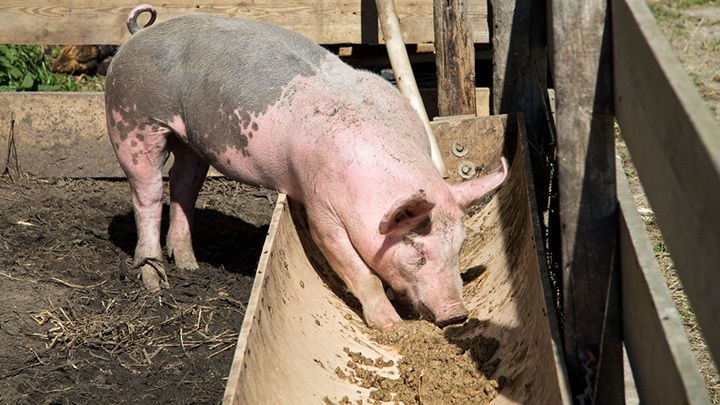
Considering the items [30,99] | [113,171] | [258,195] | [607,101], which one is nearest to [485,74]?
[258,195]

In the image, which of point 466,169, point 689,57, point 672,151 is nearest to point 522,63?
point 466,169

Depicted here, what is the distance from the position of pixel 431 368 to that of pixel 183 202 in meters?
2.34

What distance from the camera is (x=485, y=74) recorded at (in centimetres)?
700

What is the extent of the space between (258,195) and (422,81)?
1971mm

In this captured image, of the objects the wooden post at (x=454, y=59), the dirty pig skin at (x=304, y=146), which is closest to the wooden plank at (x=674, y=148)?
the dirty pig skin at (x=304, y=146)

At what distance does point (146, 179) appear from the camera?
15.1 ft

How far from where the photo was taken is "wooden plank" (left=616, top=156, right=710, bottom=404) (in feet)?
5.69

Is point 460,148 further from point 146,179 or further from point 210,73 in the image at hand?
point 146,179

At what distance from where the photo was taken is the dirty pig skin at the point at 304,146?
11.2 ft

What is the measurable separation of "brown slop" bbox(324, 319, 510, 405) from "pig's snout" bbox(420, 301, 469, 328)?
0.10m

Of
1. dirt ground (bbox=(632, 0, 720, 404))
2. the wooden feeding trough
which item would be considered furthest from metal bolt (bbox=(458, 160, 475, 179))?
dirt ground (bbox=(632, 0, 720, 404))

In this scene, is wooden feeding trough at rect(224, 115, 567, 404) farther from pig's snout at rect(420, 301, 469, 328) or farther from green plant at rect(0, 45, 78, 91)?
green plant at rect(0, 45, 78, 91)

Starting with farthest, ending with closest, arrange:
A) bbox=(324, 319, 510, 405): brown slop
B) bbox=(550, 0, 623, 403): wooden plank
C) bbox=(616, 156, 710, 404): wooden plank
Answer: bbox=(324, 319, 510, 405): brown slop < bbox=(550, 0, 623, 403): wooden plank < bbox=(616, 156, 710, 404): wooden plank

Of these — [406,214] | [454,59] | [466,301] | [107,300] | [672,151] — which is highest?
[672,151]
